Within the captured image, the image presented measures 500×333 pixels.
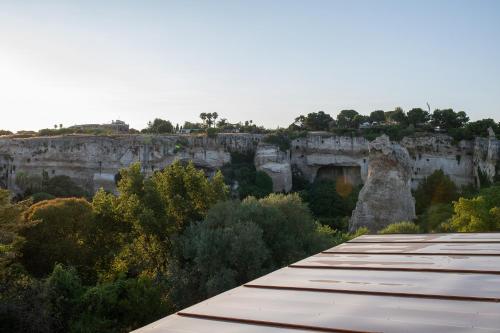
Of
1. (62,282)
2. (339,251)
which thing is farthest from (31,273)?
(339,251)

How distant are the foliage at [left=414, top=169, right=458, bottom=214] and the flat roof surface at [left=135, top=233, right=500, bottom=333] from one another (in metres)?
39.7

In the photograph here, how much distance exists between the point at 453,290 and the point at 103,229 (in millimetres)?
14857

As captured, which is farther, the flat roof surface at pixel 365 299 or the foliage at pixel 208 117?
the foliage at pixel 208 117

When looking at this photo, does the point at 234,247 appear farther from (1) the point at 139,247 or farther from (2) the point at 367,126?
(2) the point at 367,126

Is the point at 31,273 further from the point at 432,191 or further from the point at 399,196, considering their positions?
the point at 432,191

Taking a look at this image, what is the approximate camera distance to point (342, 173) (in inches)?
2184

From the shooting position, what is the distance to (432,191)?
47719 mm

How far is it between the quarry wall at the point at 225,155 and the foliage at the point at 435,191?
214cm

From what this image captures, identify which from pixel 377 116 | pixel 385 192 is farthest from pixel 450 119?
pixel 385 192

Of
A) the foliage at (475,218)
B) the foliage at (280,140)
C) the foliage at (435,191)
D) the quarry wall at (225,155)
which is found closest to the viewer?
the foliage at (475,218)

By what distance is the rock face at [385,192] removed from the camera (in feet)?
91.9

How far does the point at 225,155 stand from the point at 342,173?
503 inches

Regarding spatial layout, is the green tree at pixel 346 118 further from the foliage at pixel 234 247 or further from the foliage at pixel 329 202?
the foliage at pixel 234 247

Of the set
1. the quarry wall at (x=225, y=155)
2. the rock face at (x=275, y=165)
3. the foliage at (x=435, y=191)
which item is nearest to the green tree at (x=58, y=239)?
the quarry wall at (x=225, y=155)
